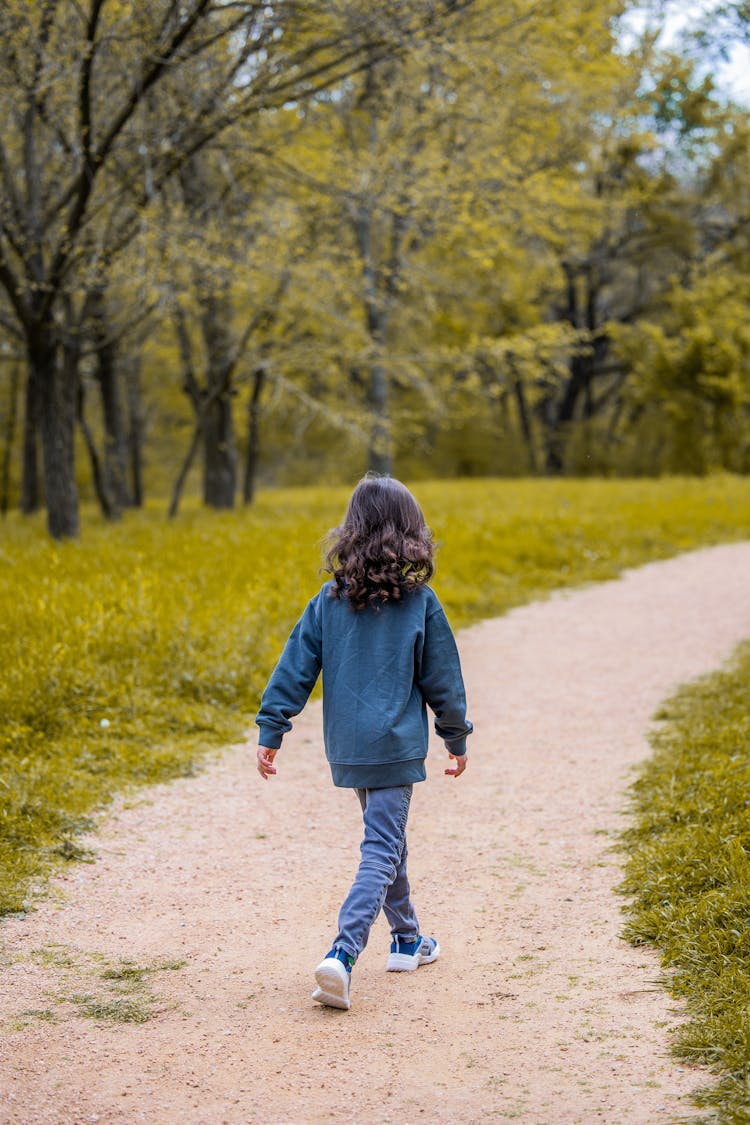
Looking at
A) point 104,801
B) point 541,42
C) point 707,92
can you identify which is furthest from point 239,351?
point 707,92

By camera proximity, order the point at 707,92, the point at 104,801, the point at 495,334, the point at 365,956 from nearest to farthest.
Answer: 1. the point at 365,956
2. the point at 104,801
3. the point at 707,92
4. the point at 495,334

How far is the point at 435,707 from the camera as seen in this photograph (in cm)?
382

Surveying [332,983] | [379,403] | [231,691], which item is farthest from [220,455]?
[332,983]

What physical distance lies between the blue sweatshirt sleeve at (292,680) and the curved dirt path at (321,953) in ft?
2.78

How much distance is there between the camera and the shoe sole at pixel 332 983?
3.46 meters

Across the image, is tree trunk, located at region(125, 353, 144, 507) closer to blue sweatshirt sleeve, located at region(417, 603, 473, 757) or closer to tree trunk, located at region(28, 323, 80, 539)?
tree trunk, located at region(28, 323, 80, 539)

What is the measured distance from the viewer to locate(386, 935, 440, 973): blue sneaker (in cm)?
395

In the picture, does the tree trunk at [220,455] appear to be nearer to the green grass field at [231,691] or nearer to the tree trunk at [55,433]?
the green grass field at [231,691]

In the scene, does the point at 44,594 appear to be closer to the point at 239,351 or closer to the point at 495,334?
the point at 239,351

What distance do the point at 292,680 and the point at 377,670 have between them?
0.28 metres

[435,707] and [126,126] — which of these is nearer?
[435,707]

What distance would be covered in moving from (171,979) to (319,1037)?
691mm

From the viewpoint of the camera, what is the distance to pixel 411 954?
397cm

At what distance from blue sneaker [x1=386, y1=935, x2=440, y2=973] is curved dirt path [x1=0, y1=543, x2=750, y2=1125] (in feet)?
0.13
